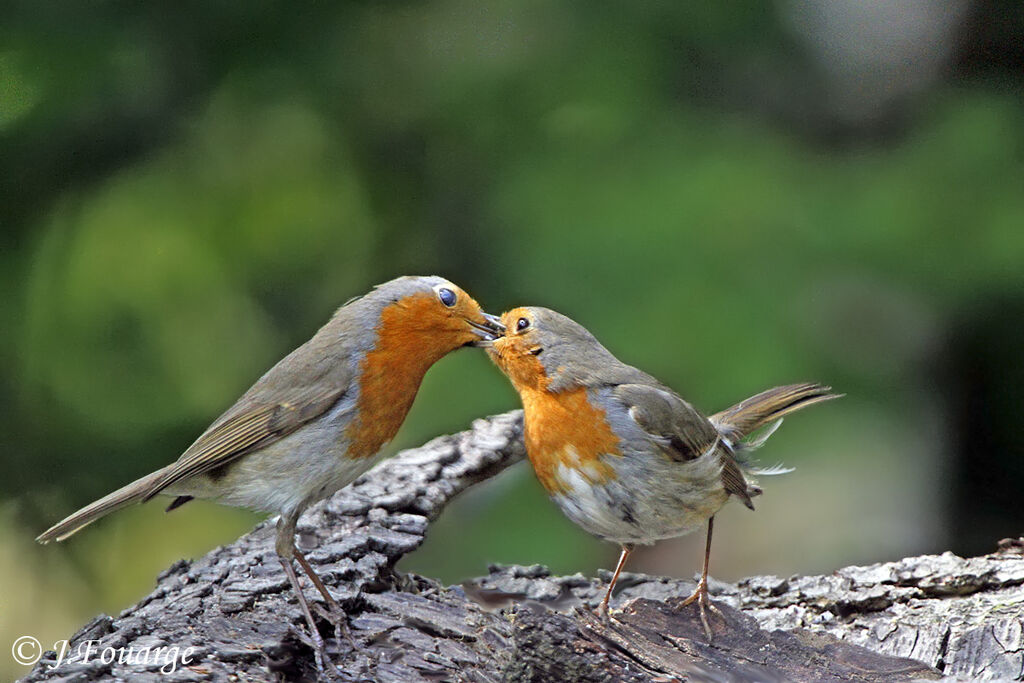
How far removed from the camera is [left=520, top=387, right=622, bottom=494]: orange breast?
377 cm

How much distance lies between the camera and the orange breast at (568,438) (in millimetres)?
3770

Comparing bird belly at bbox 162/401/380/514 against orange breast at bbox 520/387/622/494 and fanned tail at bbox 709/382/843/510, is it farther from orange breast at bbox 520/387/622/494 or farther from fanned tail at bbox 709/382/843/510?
fanned tail at bbox 709/382/843/510

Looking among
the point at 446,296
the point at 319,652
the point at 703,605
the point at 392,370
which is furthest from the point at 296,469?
the point at 703,605

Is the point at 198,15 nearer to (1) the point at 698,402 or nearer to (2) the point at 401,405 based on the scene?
(2) the point at 401,405

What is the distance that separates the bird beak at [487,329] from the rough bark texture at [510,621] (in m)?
0.74

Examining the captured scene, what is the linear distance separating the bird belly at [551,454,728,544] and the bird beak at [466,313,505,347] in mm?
590

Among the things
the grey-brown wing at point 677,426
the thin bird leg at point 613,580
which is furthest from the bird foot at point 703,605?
the grey-brown wing at point 677,426

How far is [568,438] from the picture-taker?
380 cm

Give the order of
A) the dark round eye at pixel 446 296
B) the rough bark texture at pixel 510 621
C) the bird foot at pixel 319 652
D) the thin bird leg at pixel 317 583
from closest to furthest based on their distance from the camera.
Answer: the rough bark texture at pixel 510 621 < the bird foot at pixel 319 652 < the thin bird leg at pixel 317 583 < the dark round eye at pixel 446 296

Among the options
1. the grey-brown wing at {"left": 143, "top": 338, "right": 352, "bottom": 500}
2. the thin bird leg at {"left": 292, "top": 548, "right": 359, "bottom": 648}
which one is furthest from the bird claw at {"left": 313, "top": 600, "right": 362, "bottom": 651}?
the grey-brown wing at {"left": 143, "top": 338, "right": 352, "bottom": 500}

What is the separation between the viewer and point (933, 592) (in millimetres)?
3990

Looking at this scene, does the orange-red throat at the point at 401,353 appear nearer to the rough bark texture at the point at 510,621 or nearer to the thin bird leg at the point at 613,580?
the rough bark texture at the point at 510,621

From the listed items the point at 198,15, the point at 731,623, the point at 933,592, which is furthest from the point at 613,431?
the point at 198,15

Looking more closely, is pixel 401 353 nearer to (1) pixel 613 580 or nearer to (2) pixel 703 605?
(1) pixel 613 580
